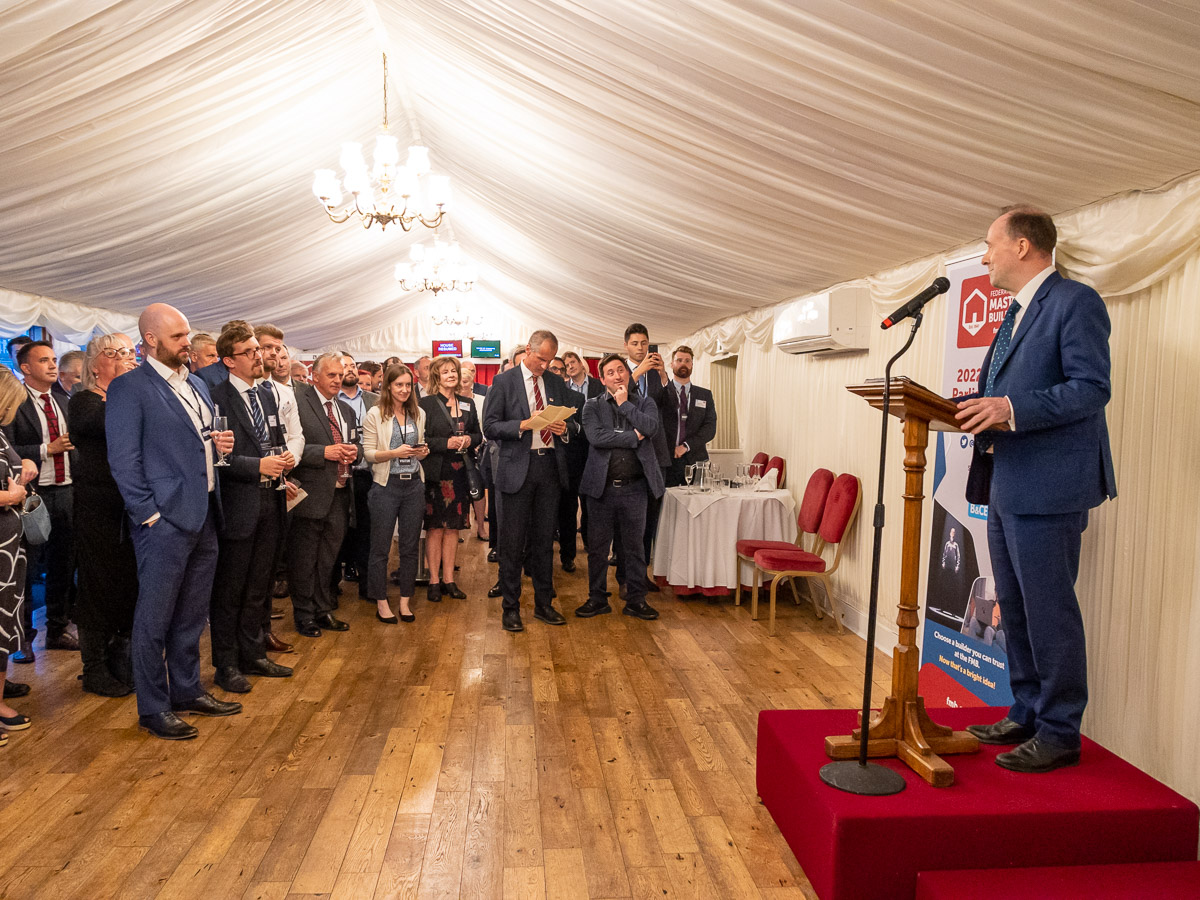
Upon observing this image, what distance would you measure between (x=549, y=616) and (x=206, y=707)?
205 centimetres

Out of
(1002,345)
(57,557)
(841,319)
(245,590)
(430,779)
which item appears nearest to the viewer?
(1002,345)

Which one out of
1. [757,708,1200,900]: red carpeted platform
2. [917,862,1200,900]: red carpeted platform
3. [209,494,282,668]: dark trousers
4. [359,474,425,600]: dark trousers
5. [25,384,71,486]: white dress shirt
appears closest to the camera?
A: [917,862,1200,900]: red carpeted platform

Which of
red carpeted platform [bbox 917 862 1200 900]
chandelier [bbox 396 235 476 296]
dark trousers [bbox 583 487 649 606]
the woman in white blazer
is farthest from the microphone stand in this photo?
chandelier [bbox 396 235 476 296]

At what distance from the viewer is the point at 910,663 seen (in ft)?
7.52

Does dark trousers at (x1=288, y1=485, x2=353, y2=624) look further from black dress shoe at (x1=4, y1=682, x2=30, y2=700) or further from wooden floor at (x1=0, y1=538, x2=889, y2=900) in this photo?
black dress shoe at (x1=4, y1=682, x2=30, y2=700)

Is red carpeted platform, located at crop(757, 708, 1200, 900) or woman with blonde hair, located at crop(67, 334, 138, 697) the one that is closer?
red carpeted platform, located at crop(757, 708, 1200, 900)

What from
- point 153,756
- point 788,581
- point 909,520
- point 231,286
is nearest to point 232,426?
point 153,756

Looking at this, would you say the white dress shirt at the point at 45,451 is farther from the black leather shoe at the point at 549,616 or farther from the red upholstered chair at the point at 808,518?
the red upholstered chair at the point at 808,518

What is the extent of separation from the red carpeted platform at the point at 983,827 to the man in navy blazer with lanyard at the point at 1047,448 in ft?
0.53

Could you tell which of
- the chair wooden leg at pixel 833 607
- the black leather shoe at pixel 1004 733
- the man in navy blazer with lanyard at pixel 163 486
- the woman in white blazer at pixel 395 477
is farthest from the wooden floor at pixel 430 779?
the black leather shoe at pixel 1004 733

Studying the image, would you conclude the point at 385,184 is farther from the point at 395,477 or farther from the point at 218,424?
the point at 218,424

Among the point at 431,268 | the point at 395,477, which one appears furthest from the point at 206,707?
the point at 431,268

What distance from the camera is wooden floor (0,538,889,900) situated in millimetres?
2221

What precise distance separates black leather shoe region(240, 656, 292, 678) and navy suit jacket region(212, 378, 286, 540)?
749 mm
